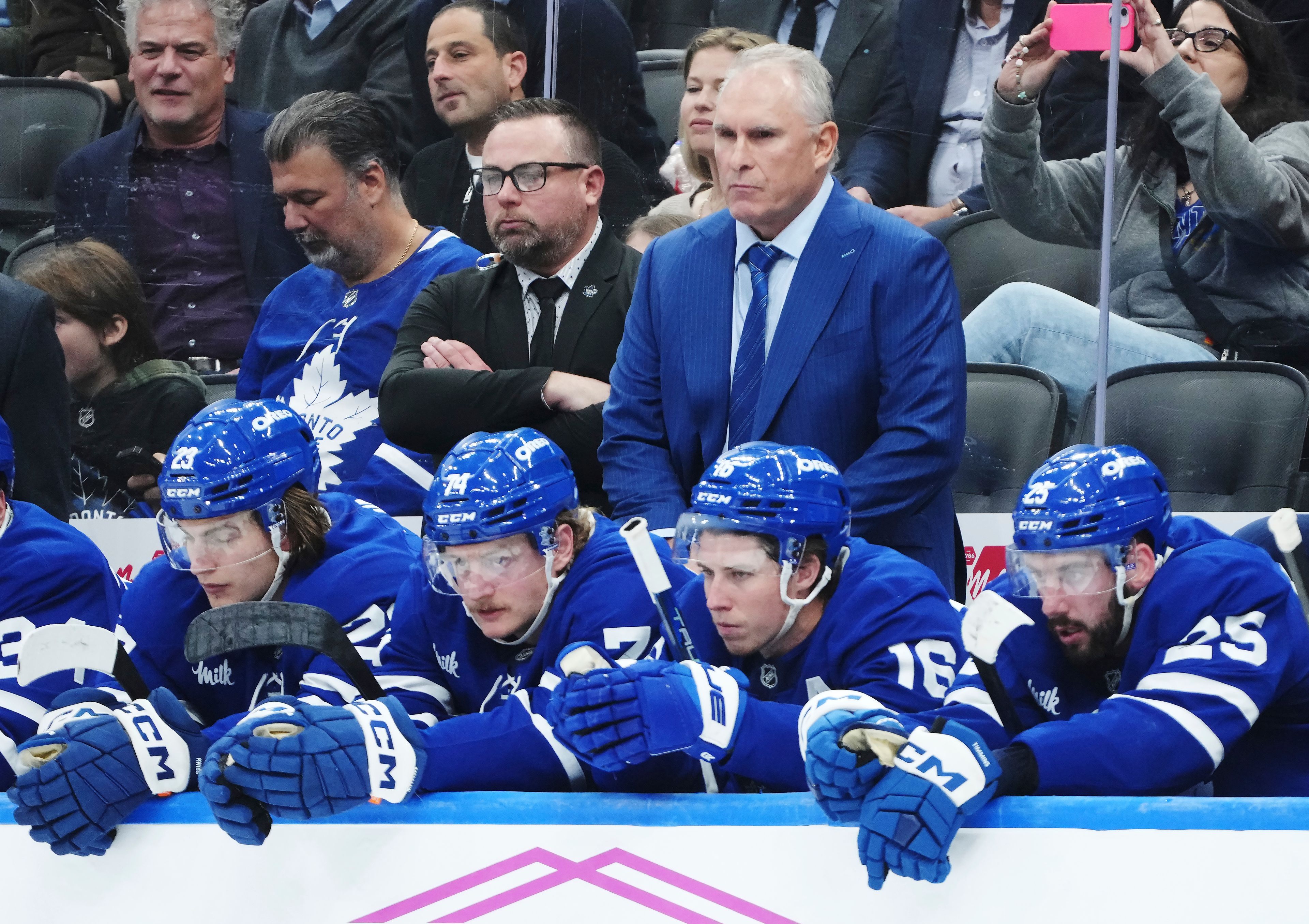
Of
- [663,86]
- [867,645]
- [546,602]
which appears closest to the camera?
[867,645]

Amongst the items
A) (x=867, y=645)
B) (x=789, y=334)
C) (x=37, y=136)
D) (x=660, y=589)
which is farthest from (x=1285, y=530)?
(x=37, y=136)

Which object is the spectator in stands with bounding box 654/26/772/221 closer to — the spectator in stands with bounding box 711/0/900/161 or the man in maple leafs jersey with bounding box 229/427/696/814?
the spectator in stands with bounding box 711/0/900/161

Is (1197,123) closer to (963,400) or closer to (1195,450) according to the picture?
(1195,450)

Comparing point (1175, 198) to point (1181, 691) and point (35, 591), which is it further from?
point (35, 591)

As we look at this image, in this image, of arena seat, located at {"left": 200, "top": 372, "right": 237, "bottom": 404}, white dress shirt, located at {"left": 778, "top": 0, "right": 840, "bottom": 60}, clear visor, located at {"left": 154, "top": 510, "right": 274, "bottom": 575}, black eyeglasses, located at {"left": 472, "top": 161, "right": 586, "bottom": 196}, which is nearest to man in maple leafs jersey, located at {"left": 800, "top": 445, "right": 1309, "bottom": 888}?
clear visor, located at {"left": 154, "top": 510, "right": 274, "bottom": 575}

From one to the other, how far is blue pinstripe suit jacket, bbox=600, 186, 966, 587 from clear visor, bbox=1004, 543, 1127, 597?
1.76 ft

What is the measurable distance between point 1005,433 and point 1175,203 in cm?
73

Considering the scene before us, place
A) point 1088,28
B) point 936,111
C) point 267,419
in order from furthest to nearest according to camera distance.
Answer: point 936,111 → point 1088,28 → point 267,419

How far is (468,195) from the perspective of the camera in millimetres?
4297

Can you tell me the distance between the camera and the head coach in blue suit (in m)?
3.04

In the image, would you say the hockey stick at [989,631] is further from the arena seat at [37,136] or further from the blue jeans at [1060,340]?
the arena seat at [37,136]

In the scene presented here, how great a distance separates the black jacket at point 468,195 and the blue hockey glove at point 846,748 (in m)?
2.34

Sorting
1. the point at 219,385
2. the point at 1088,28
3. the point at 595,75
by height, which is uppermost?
the point at 1088,28

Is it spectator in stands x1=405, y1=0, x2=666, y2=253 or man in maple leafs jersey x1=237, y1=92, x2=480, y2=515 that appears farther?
spectator in stands x1=405, y1=0, x2=666, y2=253
